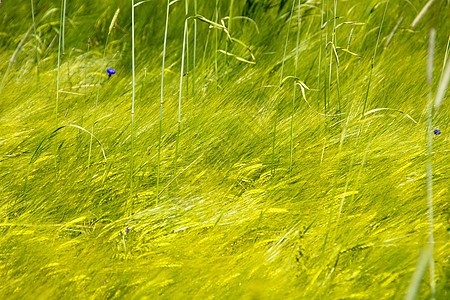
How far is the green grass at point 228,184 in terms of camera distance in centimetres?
83

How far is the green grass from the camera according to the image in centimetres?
83

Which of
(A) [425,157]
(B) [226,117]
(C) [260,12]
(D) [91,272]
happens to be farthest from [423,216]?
(C) [260,12]

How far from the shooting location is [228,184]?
1137 mm

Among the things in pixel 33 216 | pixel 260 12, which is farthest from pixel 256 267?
pixel 260 12

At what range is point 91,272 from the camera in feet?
2.83

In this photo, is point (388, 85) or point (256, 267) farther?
point (388, 85)

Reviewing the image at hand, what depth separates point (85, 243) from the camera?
95 cm

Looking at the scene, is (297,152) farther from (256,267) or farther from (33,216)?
(33,216)

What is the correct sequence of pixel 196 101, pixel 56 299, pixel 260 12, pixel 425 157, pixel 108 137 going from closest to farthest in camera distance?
pixel 56 299 → pixel 425 157 → pixel 108 137 → pixel 196 101 → pixel 260 12

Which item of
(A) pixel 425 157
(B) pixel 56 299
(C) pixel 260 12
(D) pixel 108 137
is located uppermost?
(C) pixel 260 12

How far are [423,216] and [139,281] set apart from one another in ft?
2.27

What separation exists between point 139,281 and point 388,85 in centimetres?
117

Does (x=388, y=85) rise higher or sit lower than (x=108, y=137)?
higher

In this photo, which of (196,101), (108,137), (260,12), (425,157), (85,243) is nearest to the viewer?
(85,243)
